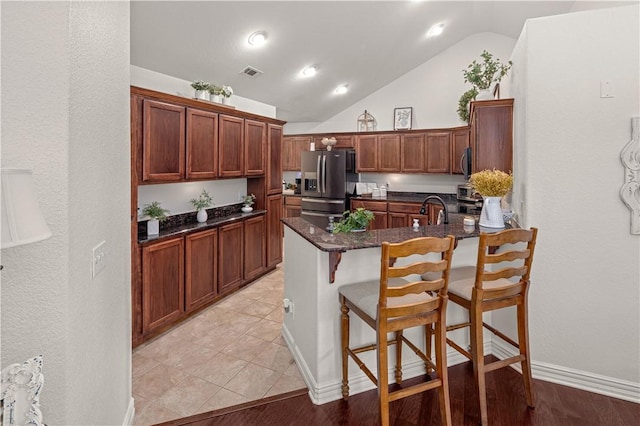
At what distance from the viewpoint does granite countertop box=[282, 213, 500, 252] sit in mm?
2199

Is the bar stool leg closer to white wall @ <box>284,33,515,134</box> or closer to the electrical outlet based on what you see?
the electrical outlet

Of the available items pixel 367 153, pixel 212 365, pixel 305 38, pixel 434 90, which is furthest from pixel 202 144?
pixel 434 90

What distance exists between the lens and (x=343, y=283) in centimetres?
241

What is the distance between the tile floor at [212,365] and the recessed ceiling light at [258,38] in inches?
113

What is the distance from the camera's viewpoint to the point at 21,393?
3.43ft

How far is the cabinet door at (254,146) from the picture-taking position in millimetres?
4520

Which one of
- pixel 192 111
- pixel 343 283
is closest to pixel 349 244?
pixel 343 283

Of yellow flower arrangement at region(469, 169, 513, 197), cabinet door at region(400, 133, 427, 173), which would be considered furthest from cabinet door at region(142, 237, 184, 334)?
cabinet door at region(400, 133, 427, 173)

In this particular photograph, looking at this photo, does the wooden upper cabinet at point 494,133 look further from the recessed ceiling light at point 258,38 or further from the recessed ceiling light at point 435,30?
the recessed ceiling light at point 435,30

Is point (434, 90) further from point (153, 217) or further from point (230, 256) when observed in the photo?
point (153, 217)

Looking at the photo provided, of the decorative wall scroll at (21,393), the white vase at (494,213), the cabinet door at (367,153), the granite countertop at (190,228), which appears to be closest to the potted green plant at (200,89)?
the granite countertop at (190,228)

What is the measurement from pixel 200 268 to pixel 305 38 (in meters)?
2.84

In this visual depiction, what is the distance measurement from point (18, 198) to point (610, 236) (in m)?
3.00

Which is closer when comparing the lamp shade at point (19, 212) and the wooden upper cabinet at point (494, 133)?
the lamp shade at point (19, 212)
